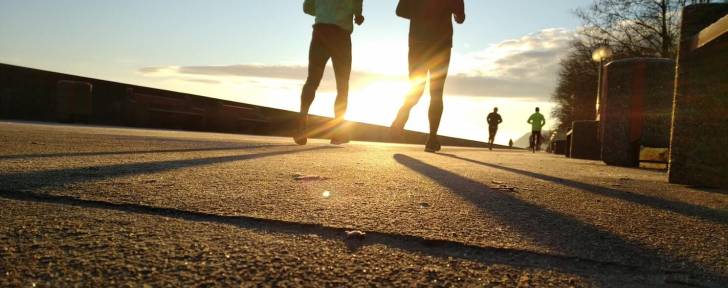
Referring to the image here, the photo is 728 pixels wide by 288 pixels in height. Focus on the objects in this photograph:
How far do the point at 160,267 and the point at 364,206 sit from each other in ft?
2.76

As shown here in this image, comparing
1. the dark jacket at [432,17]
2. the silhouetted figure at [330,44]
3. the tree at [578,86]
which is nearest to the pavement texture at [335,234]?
the dark jacket at [432,17]

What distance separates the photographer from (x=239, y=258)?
1.13 metres

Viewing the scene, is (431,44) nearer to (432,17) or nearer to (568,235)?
(432,17)

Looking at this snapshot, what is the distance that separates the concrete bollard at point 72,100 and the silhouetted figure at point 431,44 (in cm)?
1187

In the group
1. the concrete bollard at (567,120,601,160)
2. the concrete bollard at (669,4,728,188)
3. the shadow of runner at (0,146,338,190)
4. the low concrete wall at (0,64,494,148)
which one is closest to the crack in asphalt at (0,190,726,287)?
the shadow of runner at (0,146,338,190)

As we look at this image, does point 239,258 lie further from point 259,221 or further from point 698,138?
point 698,138

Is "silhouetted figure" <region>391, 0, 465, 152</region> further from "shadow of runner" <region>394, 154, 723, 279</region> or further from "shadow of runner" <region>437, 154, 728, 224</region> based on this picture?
"shadow of runner" <region>394, 154, 723, 279</region>

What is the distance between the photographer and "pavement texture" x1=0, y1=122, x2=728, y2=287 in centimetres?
106

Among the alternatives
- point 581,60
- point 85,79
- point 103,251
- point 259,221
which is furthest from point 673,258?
point 581,60

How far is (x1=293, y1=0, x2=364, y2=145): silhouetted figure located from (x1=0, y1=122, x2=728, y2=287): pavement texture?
4199mm

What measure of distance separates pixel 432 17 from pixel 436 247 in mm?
5208

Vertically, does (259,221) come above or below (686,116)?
below

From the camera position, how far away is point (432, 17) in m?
6.21

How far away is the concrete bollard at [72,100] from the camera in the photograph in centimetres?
1506
